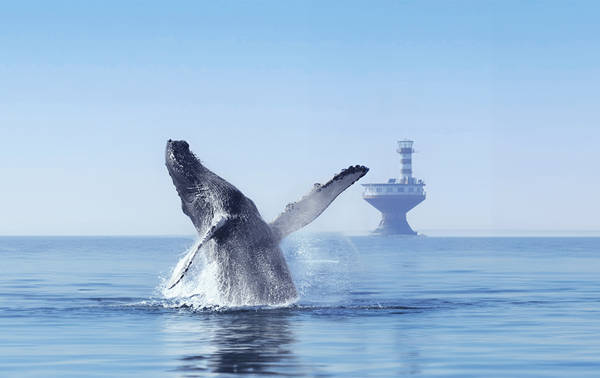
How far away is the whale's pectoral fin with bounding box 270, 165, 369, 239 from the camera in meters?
17.3

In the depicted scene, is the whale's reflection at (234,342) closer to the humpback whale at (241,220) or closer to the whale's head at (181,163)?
the humpback whale at (241,220)

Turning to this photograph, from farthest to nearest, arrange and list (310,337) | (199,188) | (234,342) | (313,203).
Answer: (199,188)
(313,203)
(310,337)
(234,342)

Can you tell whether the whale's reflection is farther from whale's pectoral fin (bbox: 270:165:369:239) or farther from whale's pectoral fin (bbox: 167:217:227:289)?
whale's pectoral fin (bbox: 270:165:369:239)

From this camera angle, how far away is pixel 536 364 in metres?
12.9

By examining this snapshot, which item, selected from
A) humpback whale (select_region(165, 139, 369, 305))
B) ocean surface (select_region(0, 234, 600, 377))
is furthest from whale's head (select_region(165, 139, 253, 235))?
ocean surface (select_region(0, 234, 600, 377))

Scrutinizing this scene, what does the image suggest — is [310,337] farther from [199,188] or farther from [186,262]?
[199,188]

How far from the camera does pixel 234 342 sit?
47.7 ft

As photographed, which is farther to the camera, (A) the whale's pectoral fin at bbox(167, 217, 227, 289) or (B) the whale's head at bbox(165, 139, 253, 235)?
(B) the whale's head at bbox(165, 139, 253, 235)

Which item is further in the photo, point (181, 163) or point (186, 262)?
point (181, 163)

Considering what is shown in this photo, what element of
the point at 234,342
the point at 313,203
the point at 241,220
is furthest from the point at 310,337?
the point at 241,220

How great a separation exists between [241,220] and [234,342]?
3.51 metres

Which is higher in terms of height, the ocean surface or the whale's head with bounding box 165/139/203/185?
the whale's head with bounding box 165/139/203/185

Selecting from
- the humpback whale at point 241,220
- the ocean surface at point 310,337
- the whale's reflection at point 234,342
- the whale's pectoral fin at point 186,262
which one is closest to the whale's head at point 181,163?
the humpback whale at point 241,220

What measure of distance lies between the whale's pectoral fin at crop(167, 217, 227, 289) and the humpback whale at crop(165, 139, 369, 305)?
51 cm
